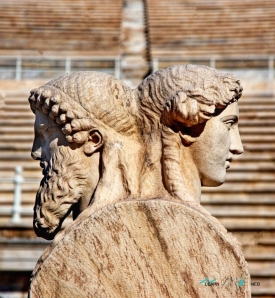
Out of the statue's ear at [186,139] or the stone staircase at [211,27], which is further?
the stone staircase at [211,27]

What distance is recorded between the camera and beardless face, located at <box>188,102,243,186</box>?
9.27 feet

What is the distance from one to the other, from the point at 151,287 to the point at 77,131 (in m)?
0.57

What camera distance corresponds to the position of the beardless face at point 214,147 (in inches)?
111

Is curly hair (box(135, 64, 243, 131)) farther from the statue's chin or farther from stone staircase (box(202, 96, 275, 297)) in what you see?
stone staircase (box(202, 96, 275, 297))

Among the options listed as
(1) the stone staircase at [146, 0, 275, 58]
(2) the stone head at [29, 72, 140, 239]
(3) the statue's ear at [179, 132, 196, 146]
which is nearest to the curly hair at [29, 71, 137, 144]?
(2) the stone head at [29, 72, 140, 239]

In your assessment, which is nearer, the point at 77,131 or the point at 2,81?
the point at 77,131

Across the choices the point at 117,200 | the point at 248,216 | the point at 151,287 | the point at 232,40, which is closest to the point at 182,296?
the point at 151,287

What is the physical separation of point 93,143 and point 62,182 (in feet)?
0.54

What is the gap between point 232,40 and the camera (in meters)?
15.9

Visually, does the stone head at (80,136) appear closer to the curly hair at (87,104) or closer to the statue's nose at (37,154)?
the curly hair at (87,104)

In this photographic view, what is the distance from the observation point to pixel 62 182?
111 inches

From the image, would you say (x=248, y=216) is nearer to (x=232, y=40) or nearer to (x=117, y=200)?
(x=117, y=200)

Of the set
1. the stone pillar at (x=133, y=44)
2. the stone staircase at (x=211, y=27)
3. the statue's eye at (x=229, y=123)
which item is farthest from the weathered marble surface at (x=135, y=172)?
the stone staircase at (x=211, y=27)

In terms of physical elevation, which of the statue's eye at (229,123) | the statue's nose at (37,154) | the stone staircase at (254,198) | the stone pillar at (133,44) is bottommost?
the stone staircase at (254,198)
